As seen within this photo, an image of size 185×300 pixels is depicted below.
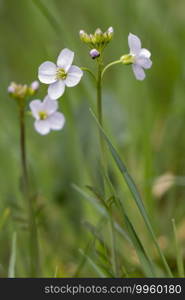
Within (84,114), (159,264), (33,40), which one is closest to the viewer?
(159,264)

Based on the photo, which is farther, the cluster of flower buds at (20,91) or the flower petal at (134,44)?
the cluster of flower buds at (20,91)

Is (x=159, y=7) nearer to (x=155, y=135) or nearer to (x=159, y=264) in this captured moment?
(x=155, y=135)

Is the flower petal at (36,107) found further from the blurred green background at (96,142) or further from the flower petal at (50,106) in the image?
the blurred green background at (96,142)

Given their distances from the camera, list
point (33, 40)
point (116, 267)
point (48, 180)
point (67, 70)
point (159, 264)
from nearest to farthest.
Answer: point (67, 70)
point (116, 267)
point (159, 264)
point (48, 180)
point (33, 40)

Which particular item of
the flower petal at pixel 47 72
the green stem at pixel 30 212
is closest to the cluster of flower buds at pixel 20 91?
the green stem at pixel 30 212

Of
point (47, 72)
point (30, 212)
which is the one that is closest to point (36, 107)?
point (47, 72)

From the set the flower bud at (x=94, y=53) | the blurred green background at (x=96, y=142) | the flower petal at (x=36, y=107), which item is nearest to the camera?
the flower bud at (x=94, y=53)

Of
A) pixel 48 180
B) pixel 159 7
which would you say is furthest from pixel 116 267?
pixel 159 7
